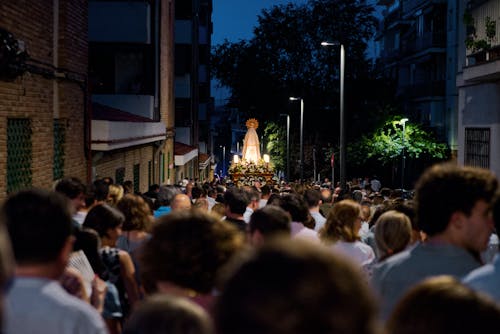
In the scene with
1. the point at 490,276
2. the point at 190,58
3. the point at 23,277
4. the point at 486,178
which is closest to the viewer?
the point at 23,277

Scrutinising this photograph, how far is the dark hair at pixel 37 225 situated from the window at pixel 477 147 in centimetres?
2318

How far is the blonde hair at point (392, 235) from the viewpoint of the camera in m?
6.91

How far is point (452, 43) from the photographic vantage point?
189ft

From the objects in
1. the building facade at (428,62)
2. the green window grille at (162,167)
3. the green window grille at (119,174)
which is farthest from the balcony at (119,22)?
the building facade at (428,62)

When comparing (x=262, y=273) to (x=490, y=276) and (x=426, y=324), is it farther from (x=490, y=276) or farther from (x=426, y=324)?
(x=490, y=276)

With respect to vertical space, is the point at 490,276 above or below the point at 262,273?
below

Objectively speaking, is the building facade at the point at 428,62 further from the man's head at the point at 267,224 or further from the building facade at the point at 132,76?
the man's head at the point at 267,224

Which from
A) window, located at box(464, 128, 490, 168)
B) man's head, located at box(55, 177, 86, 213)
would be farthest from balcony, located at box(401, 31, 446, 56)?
man's head, located at box(55, 177, 86, 213)

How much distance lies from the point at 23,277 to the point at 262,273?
1.76 meters

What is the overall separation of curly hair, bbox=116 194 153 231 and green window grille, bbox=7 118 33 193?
577cm

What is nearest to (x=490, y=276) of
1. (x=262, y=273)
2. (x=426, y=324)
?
(x=426, y=324)

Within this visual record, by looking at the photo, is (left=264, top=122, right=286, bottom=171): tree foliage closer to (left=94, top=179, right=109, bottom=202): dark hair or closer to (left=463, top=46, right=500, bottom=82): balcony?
(left=463, top=46, right=500, bottom=82): balcony

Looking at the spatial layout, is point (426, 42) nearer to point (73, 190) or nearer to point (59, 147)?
point (59, 147)

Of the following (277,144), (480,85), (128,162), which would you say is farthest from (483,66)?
(277,144)
